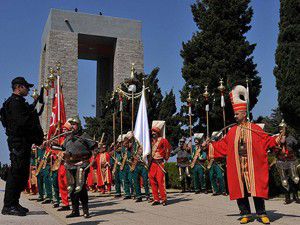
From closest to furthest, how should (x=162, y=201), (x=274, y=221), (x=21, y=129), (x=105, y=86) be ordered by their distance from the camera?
1. (x=21, y=129)
2. (x=274, y=221)
3. (x=162, y=201)
4. (x=105, y=86)

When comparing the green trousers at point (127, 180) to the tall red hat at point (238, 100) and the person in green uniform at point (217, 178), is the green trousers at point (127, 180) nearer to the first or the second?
the person in green uniform at point (217, 178)

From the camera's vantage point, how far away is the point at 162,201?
33.6ft

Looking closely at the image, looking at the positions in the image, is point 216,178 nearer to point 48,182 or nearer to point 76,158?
point 48,182

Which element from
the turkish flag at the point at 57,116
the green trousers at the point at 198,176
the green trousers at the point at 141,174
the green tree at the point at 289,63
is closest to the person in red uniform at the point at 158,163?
the green trousers at the point at 141,174

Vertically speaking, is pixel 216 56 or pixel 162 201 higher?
pixel 216 56

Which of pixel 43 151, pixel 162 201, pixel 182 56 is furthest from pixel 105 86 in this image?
pixel 162 201

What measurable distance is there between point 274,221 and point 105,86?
1236 inches

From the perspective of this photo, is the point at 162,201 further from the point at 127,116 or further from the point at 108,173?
the point at 127,116

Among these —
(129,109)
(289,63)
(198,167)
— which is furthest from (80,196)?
(129,109)

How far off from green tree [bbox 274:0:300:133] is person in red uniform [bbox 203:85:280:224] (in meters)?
9.82

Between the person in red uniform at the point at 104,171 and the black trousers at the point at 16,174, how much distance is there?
10.4 m

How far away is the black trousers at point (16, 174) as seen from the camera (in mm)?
5617

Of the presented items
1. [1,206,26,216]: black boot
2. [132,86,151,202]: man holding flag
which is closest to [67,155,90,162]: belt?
[1,206,26,216]: black boot

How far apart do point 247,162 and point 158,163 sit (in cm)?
389
